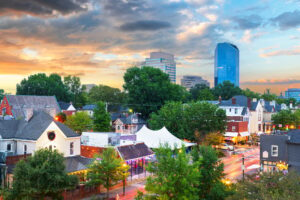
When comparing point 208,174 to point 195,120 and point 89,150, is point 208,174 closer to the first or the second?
point 89,150

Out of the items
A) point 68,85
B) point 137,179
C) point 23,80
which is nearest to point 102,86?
point 68,85

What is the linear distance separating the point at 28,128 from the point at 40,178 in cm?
1250

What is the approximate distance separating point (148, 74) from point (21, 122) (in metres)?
51.7

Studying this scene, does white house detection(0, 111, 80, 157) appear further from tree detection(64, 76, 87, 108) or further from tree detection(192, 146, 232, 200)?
tree detection(64, 76, 87, 108)

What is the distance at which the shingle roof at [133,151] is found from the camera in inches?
1350

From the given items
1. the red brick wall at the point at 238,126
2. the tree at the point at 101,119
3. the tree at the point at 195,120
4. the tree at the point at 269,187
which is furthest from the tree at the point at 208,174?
the red brick wall at the point at 238,126

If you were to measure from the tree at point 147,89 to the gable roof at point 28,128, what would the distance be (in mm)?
43980

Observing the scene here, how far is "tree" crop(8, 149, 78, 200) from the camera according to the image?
22781 millimetres

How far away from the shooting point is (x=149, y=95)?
79438mm

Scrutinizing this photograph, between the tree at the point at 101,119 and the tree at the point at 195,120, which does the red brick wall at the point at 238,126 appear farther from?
the tree at the point at 101,119

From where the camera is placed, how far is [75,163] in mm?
31688

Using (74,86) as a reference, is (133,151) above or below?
below

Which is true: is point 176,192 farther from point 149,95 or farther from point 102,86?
point 102,86

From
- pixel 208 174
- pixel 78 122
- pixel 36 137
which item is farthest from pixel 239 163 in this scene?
pixel 78 122
